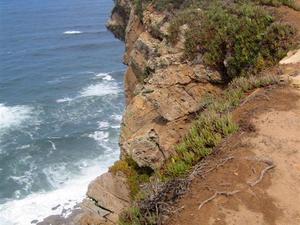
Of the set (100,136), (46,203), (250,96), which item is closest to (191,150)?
(250,96)

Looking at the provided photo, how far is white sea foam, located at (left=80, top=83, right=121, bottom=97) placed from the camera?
48.0 m

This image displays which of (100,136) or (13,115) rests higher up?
(13,115)

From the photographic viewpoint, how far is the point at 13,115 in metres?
43.7

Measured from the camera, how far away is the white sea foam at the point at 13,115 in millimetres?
42094

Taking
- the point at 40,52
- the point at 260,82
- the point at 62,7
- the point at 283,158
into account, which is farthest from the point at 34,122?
the point at 62,7

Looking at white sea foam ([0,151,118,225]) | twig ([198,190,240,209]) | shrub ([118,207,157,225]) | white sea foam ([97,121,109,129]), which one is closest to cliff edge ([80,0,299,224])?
shrub ([118,207,157,225])

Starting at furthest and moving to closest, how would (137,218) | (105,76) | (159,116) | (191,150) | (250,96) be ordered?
(105,76) < (159,116) < (250,96) < (191,150) < (137,218)

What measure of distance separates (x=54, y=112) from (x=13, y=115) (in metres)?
3.85

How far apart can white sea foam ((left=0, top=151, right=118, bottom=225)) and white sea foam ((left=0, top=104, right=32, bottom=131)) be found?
12.5 metres

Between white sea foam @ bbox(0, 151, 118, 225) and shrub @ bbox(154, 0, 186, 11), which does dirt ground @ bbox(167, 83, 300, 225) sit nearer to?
shrub @ bbox(154, 0, 186, 11)

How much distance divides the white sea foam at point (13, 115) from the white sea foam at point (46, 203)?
12.5 meters

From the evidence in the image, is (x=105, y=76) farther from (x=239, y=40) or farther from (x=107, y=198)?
(x=107, y=198)

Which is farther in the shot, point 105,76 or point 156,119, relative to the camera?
point 105,76

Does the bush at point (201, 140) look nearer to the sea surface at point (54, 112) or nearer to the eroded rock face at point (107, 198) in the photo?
the eroded rock face at point (107, 198)
